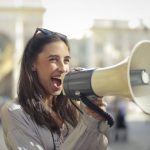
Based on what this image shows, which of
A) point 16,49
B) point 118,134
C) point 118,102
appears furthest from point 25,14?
point 118,134

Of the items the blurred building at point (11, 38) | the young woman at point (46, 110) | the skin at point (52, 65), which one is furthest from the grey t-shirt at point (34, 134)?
the blurred building at point (11, 38)

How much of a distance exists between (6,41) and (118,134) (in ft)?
90.2

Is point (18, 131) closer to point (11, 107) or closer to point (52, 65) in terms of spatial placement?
point (11, 107)

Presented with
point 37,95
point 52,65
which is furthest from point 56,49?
point 37,95

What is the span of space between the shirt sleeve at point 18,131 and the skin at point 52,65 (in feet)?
0.44

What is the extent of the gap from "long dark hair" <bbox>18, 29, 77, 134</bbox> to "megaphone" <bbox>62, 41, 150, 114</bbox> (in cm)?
17

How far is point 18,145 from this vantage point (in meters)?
1.48

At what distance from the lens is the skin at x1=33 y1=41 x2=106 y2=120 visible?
1.59 meters

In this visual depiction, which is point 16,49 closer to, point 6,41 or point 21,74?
point 6,41

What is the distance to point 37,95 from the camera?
5.39ft

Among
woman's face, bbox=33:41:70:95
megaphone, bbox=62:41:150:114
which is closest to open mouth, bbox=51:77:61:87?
woman's face, bbox=33:41:70:95

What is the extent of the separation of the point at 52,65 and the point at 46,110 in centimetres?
16

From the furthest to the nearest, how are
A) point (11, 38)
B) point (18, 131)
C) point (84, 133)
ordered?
point (11, 38)
point (18, 131)
point (84, 133)

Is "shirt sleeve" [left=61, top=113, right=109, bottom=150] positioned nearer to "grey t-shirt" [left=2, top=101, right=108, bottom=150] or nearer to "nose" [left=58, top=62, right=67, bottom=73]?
"grey t-shirt" [left=2, top=101, right=108, bottom=150]
